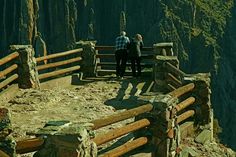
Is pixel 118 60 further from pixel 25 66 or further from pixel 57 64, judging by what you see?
pixel 25 66

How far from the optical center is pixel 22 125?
1231cm

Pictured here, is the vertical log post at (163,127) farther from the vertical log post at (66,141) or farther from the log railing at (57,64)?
the log railing at (57,64)

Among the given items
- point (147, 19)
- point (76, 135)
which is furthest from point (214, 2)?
point (76, 135)

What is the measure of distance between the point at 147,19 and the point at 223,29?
1757cm

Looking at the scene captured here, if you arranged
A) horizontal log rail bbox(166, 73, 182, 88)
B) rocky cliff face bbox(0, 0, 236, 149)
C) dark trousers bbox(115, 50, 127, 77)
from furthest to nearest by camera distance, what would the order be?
rocky cliff face bbox(0, 0, 236, 149) < dark trousers bbox(115, 50, 127, 77) < horizontal log rail bbox(166, 73, 182, 88)

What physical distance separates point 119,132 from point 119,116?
0.30m

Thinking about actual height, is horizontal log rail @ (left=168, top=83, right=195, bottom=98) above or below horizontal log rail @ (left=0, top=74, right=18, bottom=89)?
above

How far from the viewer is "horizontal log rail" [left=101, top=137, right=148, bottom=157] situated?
8.11 meters

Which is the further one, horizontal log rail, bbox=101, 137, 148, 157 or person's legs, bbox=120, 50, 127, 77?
person's legs, bbox=120, 50, 127, 77

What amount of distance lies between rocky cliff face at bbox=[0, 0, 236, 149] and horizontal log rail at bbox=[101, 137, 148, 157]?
87.2m

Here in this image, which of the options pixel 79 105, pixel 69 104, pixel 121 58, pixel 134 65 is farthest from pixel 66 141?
pixel 134 65

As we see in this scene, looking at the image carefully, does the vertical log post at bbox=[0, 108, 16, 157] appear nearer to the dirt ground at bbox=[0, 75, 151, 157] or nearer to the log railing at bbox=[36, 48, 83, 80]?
the dirt ground at bbox=[0, 75, 151, 157]

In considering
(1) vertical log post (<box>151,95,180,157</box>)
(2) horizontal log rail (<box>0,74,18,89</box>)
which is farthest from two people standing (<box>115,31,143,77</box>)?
(1) vertical log post (<box>151,95,180,157</box>)

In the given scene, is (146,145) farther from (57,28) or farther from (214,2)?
(214,2)
